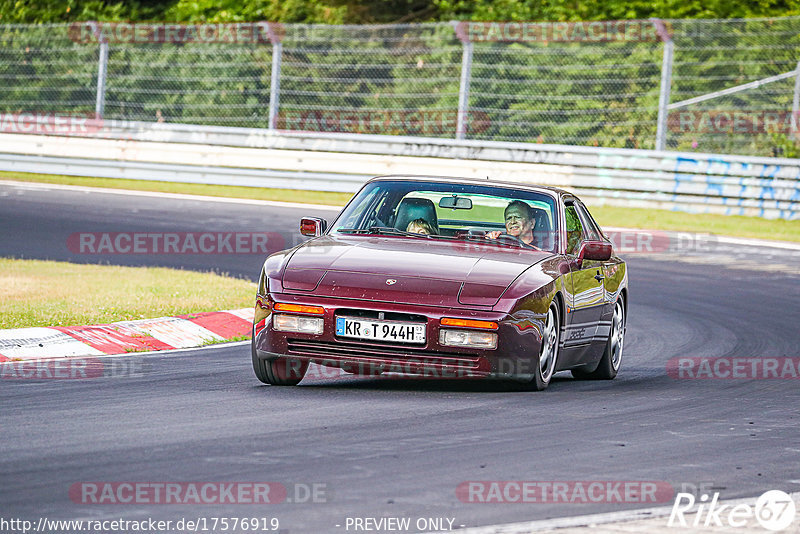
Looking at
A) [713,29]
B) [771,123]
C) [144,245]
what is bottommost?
[144,245]

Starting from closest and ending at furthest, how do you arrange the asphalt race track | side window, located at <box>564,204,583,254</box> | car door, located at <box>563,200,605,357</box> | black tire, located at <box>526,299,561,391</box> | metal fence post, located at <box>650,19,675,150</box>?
1. the asphalt race track
2. black tire, located at <box>526,299,561,391</box>
3. car door, located at <box>563,200,605,357</box>
4. side window, located at <box>564,204,583,254</box>
5. metal fence post, located at <box>650,19,675,150</box>

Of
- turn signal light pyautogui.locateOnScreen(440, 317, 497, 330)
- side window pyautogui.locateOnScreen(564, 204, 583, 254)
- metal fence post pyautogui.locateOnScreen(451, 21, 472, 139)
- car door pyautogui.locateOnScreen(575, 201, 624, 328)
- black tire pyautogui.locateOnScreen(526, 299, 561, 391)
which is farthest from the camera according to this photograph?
metal fence post pyautogui.locateOnScreen(451, 21, 472, 139)

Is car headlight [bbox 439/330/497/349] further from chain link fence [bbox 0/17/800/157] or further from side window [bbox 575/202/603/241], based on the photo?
chain link fence [bbox 0/17/800/157]

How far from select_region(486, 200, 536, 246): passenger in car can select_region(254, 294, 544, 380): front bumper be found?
1249mm

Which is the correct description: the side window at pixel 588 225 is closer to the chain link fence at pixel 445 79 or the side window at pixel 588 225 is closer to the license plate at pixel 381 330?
the license plate at pixel 381 330

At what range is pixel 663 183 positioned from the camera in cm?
2405

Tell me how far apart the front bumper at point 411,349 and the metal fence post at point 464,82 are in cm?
1746

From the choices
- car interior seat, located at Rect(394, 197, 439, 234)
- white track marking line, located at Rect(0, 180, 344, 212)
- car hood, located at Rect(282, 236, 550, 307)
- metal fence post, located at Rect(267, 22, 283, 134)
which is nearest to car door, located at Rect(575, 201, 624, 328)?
car hood, located at Rect(282, 236, 550, 307)

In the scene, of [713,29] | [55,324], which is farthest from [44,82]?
[55,324]

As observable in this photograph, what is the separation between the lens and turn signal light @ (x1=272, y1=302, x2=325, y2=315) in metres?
8.02

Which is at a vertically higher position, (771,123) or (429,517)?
(771,123)

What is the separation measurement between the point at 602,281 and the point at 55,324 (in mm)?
4036

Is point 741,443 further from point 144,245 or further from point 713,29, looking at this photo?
point 713,29

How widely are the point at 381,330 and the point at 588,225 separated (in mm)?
2862
